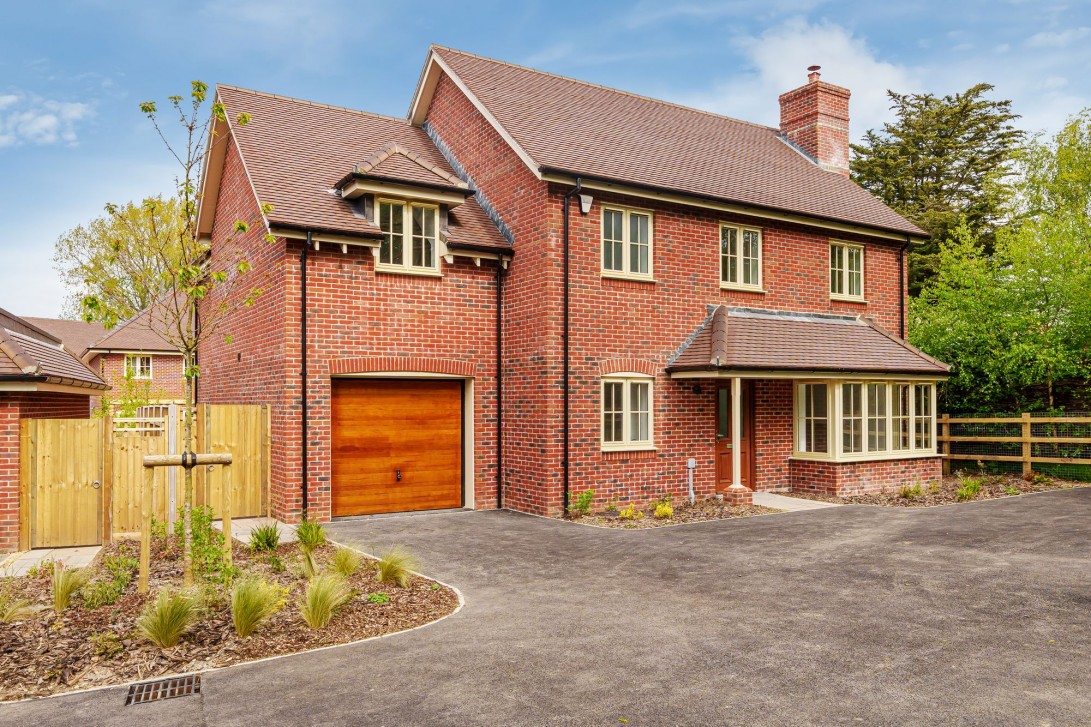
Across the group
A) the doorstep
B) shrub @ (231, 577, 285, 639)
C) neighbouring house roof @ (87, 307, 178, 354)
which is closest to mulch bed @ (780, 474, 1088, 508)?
the doorstep

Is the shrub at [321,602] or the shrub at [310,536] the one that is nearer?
the shrub at [321,602]

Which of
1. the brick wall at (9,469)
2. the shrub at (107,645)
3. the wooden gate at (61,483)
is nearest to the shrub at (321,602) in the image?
the shrub at (107,645)

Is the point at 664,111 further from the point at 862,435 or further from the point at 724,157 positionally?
the point at 862,435

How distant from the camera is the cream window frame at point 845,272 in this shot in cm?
1838

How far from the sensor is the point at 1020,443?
750 inches

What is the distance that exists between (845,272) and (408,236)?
10.2 meters

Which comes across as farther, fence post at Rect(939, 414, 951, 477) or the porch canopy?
fence post at Rect(939, 414, 951, 477)

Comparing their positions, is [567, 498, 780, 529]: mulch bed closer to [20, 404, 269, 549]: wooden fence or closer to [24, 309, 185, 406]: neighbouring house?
[20, 404, 269, 549]: wooden fence

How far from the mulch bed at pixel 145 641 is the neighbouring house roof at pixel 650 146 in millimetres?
8284

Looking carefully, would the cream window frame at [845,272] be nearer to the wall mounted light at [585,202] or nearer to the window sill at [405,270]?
the wall mounted light at [585,202]

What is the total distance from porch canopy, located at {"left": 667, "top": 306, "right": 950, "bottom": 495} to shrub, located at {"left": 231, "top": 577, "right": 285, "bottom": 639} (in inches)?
366

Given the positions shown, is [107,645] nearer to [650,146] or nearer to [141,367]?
[650,146]

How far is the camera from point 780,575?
943 centimetres

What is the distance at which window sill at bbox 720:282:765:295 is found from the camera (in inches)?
650
